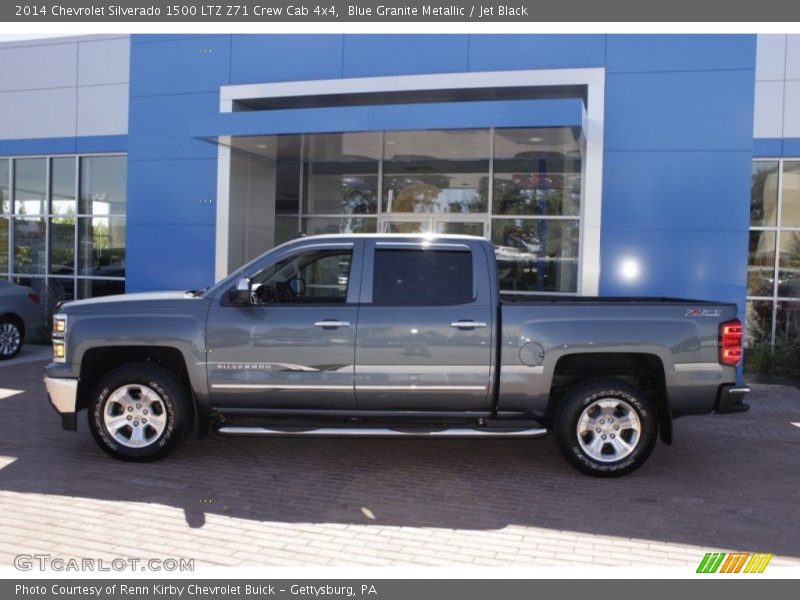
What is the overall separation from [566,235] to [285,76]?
5398mm

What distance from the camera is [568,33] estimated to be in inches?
447

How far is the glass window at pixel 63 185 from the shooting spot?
16.1 meters

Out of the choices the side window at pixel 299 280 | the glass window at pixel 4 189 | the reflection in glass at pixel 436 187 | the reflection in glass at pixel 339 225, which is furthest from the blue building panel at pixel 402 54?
the glass window at pixel 4 189

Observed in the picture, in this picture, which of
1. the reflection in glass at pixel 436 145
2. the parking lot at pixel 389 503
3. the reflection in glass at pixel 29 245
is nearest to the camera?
the parking lot at pixel 389 503

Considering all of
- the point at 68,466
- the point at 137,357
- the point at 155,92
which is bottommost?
the point at 68,466

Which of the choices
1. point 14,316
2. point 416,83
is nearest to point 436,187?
point 416,83

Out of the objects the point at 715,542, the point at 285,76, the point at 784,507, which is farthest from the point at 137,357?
the point at 285,76

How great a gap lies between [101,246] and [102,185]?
1.27 meters

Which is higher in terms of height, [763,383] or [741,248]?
[741,248]

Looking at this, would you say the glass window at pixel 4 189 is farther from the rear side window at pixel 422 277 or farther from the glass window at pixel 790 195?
the glass window at pixel 790 195

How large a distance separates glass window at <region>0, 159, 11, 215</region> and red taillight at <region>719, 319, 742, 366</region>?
51.1ft

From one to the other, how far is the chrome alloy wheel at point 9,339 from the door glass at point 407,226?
6649mm

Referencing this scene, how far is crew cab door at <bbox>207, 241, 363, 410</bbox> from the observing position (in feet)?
21.0

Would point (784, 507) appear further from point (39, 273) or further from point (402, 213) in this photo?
point (39, 273)
